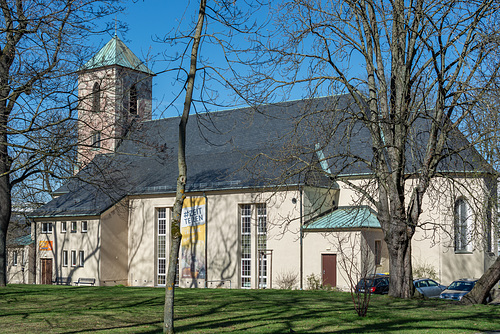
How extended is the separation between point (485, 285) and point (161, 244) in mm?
26019

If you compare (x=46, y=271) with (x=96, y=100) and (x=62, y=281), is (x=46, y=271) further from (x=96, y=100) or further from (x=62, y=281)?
(x=96, y=100)

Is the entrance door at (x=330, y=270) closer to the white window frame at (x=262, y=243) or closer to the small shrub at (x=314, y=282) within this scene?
the small shrub at (x=314, y=282)

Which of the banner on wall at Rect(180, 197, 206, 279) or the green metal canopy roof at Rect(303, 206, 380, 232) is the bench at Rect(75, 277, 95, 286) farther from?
the green metal canopy roof at Rect(303, 206, 380, 232)

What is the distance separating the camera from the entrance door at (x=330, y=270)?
32844mm

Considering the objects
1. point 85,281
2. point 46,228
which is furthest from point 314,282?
point 46,228

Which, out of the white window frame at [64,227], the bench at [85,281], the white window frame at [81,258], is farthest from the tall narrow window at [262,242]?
the white window frame at [64,227]

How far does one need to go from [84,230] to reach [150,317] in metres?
28.0

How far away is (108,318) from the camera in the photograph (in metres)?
14.9

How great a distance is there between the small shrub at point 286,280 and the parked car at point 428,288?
23.8ft

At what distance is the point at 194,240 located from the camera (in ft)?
125

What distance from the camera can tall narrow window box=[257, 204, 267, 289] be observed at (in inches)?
1394

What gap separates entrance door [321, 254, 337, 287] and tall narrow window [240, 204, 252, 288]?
534cm

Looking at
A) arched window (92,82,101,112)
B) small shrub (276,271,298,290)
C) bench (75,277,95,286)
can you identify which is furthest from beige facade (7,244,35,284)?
arched window (92,82,101,112)

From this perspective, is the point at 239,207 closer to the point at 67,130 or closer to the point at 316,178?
the point at 316,178
